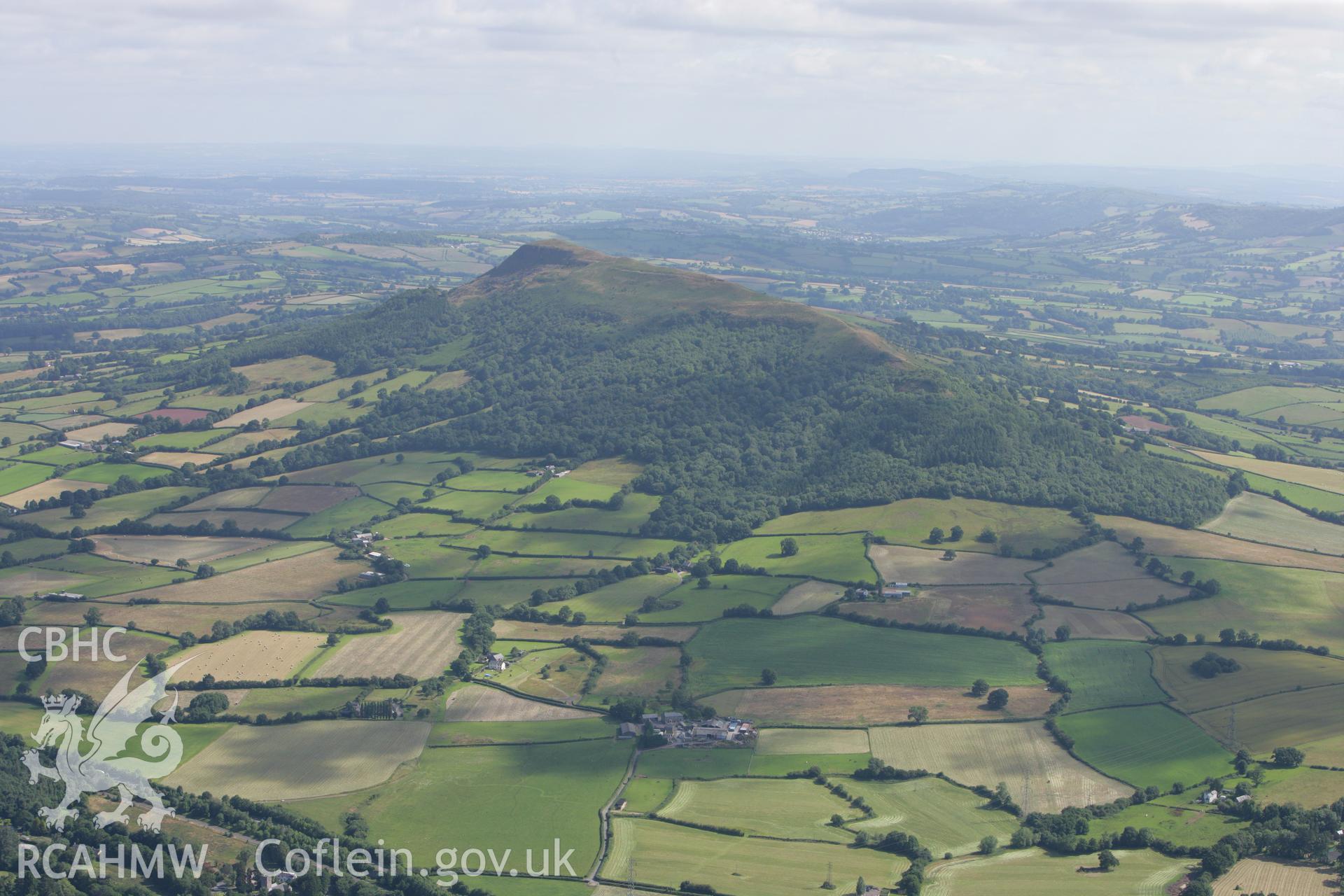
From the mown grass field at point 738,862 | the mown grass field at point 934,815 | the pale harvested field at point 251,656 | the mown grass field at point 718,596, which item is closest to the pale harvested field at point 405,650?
the pale harvested field at point 251,656

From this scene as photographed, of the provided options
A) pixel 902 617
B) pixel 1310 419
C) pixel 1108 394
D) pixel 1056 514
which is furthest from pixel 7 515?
pixel 1310 419

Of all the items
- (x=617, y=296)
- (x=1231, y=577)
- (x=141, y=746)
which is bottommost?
(x=141, y=746)

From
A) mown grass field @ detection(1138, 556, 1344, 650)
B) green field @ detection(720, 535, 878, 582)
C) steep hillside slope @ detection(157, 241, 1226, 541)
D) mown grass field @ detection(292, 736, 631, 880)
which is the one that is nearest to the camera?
mown grass field @ detection(292, 736, 631, 880)

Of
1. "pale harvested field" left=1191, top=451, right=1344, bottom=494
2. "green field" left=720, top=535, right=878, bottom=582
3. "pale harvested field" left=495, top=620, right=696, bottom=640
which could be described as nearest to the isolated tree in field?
"green field" left=720, top=535, right=878, bottom=582

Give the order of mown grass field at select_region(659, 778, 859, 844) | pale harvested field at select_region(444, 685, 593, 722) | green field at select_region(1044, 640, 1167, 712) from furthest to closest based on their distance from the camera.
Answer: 1. green field at select_region(1044, 640, 1167, 712)
2. pale harvested field at select_region(444, 685, 593, 722)
3. mown grass field at select_region(659, 778, 859, 844)

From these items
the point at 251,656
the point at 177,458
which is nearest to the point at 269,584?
the point at 251,656

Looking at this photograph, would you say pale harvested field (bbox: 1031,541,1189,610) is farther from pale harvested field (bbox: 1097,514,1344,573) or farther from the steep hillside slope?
the steep hillside slope

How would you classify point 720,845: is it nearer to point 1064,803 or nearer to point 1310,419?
point 1064,803
